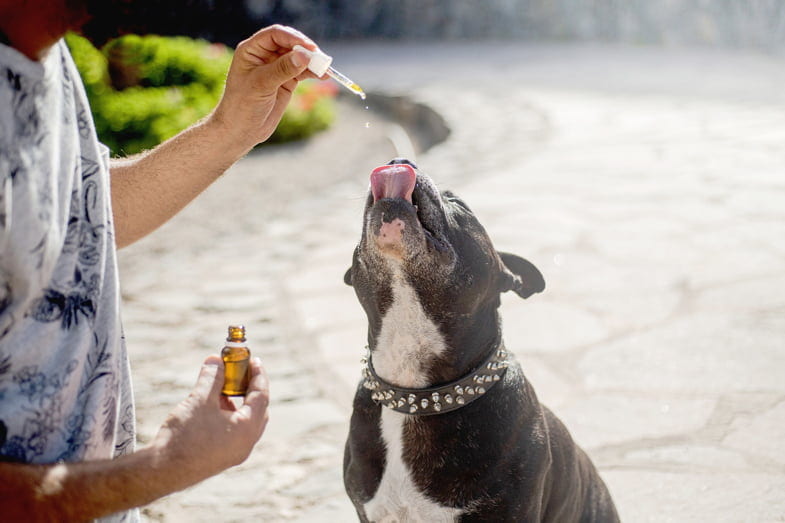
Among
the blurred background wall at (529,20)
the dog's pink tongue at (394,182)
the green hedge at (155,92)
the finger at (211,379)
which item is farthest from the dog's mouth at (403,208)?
the blurred background wall at (529,20)

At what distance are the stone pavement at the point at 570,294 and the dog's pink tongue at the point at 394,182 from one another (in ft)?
1.44

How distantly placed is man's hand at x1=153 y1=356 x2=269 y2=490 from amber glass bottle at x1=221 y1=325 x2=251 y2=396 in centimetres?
6

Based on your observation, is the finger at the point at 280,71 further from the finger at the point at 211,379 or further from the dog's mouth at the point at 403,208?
the finger at the point at 211,379

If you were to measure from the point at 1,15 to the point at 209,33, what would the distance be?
15.0 m

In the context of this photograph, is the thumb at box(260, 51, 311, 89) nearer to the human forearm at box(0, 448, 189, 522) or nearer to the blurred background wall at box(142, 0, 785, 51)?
the human forearm at box(0, 448, 189, 522)

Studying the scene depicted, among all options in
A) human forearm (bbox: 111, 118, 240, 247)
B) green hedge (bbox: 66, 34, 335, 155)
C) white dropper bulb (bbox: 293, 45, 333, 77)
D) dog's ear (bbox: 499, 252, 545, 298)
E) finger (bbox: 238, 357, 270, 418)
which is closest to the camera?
finger (bbox: 238, 357, 270, 418)

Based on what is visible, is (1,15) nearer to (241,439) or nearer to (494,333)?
(241,439)

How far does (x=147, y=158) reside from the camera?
2348 millimetres

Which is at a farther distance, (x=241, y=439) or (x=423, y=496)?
(x=423, y=496)

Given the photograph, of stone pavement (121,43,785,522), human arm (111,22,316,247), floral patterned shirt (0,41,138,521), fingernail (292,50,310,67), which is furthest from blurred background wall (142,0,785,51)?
floral patterned shirt (0,41,138,521)

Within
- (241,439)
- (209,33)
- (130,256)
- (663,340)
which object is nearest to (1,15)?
(241,439)

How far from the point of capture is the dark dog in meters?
2.13

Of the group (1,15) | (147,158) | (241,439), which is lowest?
(241,439)

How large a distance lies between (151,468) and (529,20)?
17.1 m
